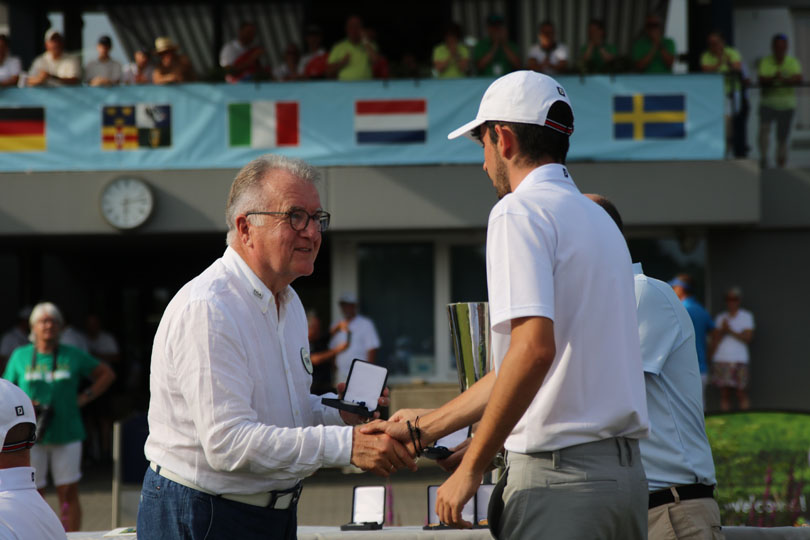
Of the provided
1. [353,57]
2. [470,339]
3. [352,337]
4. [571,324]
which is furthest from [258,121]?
[571,324]

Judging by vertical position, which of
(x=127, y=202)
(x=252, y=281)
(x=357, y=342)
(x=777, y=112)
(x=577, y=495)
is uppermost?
(x=777, y=112)

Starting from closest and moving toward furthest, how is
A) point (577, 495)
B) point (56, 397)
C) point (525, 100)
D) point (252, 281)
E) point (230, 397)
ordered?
1. point (577, 495)
2. point (525, 100)
3. point (230, 397)
4. point (252, 281)
5. point (56, 397)

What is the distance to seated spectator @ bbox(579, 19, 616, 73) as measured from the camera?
1255 centimetres

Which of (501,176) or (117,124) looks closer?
(501,176)

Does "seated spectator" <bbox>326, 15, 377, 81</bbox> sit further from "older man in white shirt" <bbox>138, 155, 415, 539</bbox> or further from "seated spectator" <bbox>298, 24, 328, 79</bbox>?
"older man in white shirt" <bbox>138, 155, 415, 539</bbox>

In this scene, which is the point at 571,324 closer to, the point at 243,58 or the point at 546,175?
the point at 546,175

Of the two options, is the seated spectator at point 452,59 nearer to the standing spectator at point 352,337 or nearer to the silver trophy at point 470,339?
the standing spectator at point 352,337

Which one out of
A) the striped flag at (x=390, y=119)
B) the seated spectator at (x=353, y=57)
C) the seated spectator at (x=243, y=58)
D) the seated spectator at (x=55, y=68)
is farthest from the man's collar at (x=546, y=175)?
the seated spectator at (x=55, y=68)

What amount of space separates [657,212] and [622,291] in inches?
415

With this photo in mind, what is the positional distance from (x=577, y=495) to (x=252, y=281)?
3.75ft

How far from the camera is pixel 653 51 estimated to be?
12.9 metres

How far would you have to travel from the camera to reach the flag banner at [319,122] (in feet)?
40.8

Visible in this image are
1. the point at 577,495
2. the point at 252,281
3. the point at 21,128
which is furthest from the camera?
the point at 21,128

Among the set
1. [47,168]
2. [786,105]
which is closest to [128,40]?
[47,168]
